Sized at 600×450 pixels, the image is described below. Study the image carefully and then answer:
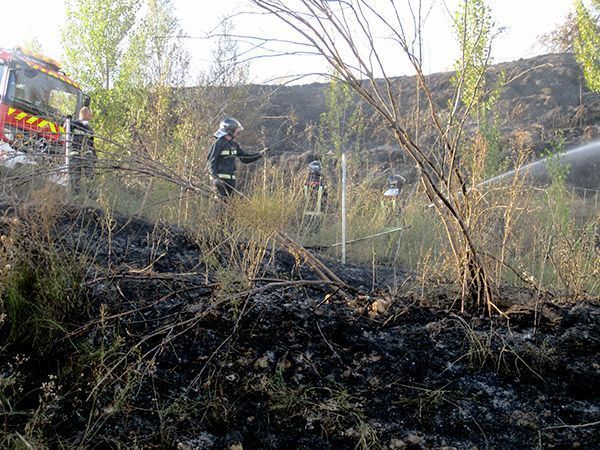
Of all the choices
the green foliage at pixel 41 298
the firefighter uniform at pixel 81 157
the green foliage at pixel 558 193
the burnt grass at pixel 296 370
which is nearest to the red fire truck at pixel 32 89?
the firefighter uniform at pixel 81 157

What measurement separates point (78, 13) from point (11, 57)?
2.04 meters

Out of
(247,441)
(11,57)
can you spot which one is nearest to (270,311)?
(247,441)

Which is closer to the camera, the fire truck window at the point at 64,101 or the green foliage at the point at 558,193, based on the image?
the green foliage at the point at 558,193

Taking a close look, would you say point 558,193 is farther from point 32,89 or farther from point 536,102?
point 536,102

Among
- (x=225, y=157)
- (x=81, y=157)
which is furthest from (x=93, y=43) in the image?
(x=81, y=157)

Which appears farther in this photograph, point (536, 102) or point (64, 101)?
point (536, 102)

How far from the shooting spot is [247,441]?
8.07 ft

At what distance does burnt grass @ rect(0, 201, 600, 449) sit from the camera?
2479 mm

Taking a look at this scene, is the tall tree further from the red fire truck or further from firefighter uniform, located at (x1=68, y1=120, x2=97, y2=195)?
firefighter uniform, located at (x1=68, y1=120, x2=97, y2=195)

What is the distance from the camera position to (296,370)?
9.24 feet

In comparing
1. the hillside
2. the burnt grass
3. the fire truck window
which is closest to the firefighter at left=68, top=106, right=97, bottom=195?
the burnt grass

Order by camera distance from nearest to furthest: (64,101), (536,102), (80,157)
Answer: (80,157) < (64,101) < (536,102)

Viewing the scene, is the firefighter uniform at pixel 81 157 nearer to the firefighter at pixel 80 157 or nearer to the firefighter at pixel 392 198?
the firefighter at pixel 80 157

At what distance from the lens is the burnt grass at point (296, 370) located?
2479mm
